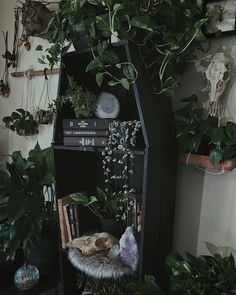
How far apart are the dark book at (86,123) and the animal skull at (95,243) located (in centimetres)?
50

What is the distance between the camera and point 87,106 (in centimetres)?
123

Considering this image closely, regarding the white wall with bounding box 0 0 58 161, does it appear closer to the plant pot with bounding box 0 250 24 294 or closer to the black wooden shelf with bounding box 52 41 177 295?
the black wooden shelf with bounding box 52 41 177 295

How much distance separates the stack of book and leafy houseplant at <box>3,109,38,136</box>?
0.74 m

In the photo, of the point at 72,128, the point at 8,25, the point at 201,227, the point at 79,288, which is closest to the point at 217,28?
the point at 72,128

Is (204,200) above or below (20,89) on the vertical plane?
below

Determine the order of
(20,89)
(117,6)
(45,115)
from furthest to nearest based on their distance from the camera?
(20,89), (45,115), (117,6)

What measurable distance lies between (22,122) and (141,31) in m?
1.10

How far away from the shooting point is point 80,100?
1.22 meters

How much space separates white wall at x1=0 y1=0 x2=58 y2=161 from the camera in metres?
1.92

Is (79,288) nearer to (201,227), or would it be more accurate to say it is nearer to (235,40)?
(201,227)

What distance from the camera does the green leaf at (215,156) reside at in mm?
1076

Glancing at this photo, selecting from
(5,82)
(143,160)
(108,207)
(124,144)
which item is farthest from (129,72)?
(5,82)

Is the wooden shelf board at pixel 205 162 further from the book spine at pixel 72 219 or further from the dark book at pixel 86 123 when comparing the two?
the book spine at pixel 72 219

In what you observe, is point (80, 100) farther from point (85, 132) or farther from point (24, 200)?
point (24, 200)
